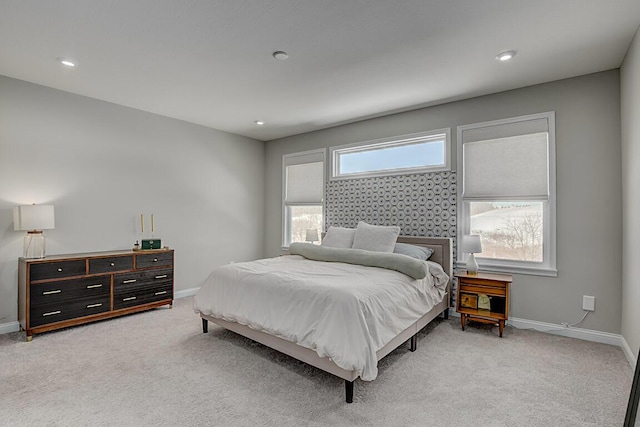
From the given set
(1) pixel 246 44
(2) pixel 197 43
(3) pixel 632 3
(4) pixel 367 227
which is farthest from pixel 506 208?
(2) pixel 197 43

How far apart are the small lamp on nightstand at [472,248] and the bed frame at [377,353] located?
9.7 inches

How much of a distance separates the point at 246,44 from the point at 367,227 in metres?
2.40

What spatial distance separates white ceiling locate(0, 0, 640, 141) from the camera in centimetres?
219

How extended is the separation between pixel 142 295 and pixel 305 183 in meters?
2.84

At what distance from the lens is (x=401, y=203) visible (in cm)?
430

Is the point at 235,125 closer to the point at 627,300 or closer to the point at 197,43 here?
the point at 197,43

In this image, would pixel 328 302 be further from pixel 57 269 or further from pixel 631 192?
pixel 57 269

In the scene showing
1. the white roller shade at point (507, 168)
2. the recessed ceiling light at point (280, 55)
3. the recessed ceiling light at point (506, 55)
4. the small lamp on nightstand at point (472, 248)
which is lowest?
the small lamp on nightstand at point (472, 248)

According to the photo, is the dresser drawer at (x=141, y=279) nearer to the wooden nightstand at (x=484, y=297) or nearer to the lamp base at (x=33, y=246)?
the lamp base at (x=33, y=246)

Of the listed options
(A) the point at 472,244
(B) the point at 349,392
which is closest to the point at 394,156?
(A) the point at 472,244

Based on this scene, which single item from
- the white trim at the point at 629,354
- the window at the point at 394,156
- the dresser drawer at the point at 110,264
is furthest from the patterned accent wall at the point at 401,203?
the dresser drawer at the point at 110,264

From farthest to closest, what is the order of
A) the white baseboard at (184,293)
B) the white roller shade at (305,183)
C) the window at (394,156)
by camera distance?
the white roller shade at (305,183)
the white baseboard at (184,293)
the window at (394,156)

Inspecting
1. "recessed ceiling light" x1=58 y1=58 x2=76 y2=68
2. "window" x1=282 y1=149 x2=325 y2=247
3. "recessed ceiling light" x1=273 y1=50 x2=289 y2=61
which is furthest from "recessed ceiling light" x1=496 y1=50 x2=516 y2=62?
"recessed ceiling light" x1=58 y1=58 x2=76 y2=68

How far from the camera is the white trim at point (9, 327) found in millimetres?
3275
